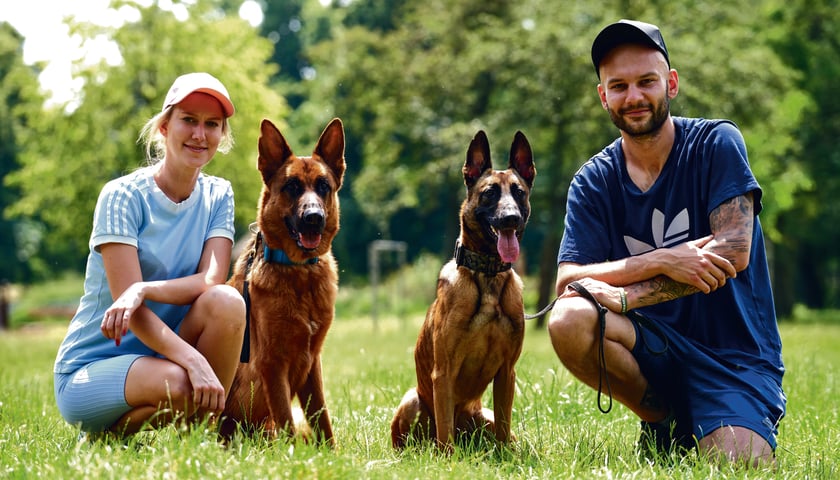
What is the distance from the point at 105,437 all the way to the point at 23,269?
37.0 metres

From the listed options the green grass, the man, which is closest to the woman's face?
the green grass

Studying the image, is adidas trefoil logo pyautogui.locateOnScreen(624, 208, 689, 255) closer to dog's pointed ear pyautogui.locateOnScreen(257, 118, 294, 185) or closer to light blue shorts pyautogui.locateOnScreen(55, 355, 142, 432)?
dog's pointed ear pyautogui.locateOnScreen(257, 118, 294, 185)

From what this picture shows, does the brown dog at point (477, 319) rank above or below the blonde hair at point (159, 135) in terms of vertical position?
below

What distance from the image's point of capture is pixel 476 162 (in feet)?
14.6

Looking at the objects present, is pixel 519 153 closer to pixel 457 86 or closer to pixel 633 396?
pixel 633 396

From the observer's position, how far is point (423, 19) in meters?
26.3

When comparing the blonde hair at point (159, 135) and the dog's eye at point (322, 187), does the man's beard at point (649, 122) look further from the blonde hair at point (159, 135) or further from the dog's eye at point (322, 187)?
the blonde hair at point (159, 135)

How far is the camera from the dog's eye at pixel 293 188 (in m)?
4.21

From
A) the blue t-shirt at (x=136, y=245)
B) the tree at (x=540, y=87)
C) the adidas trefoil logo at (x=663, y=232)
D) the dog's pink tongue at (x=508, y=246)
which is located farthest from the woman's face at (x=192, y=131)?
the tree at (x=540, y=87)

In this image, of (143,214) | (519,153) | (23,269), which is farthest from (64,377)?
(23,269)

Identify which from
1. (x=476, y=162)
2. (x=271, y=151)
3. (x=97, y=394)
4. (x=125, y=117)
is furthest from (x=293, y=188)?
(x=125, y=117)

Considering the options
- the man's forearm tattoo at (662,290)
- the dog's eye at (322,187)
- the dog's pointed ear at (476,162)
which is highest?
the dog's pointed ear at (476,162)

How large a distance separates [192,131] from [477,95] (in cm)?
2097

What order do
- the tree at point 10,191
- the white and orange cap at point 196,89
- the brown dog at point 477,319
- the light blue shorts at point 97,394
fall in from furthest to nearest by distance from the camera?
the tree at point 10,191 → the brown dog at point 477,319 → the white and orange cap at point 196,89 → the light blue shorts at point 97,394
